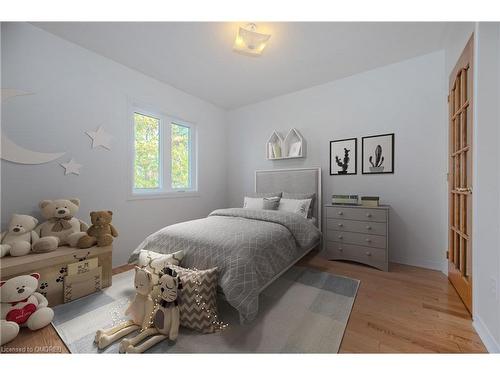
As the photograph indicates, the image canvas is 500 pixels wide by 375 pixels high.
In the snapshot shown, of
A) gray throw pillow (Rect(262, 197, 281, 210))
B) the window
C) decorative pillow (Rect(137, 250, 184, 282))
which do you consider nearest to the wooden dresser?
gray throw pillow (Rect(262, 197, 281, 210))

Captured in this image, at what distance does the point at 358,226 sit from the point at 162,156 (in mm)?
2831

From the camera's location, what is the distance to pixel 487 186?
1.33 m

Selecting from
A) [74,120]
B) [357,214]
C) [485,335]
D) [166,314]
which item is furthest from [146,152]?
[485,335]

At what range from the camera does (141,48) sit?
7.48 ft

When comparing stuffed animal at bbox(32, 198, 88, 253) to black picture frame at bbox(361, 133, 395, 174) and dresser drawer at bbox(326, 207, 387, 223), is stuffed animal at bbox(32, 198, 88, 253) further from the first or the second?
black picture frame at bbox(361, 133, 395, 174)

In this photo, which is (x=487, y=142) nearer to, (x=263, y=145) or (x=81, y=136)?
(x=263, y=145)

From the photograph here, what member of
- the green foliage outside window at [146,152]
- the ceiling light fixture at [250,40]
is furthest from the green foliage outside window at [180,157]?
the ceiling light fixture at [250,40]

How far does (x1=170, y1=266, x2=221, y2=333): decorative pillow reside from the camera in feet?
4.51

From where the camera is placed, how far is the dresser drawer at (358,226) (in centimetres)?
238

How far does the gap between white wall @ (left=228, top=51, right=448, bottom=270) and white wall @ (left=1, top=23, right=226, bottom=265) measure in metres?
2.27

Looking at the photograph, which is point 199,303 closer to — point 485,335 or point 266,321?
point 266,321

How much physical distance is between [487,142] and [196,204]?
3.34 meters

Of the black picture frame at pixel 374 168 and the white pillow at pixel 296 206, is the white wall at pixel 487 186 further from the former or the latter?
the white pillow at pixel 296 206
